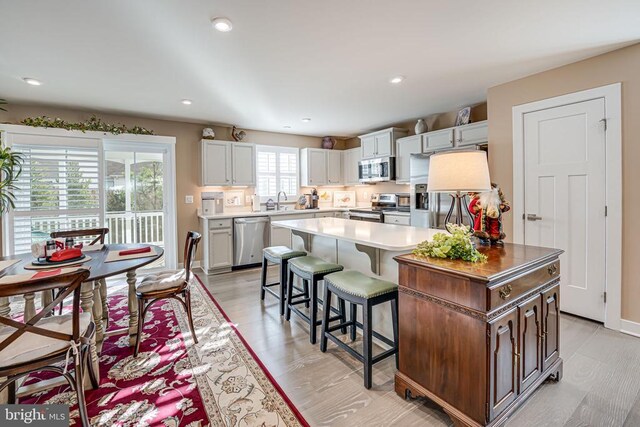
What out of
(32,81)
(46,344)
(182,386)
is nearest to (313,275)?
(182,386)

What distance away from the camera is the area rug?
1679 mm

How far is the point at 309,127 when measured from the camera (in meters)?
5.50

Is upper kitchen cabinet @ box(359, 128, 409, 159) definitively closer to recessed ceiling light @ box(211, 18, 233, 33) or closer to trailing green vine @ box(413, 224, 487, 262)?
recessed ceiling light @ box(211, 18, 233, 33)

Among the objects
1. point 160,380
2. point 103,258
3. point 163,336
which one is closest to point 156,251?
point 103,258

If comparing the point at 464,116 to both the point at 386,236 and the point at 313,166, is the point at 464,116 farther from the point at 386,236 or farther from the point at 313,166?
the point at 313,166

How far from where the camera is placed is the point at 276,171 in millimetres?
5941

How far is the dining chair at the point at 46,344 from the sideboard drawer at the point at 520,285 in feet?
6.50

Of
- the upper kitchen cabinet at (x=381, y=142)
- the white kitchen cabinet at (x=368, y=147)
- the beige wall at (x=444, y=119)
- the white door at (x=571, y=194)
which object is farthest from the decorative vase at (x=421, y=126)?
the white door at (x=571, y=194)

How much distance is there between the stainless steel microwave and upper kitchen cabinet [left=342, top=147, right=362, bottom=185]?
0.23 metres

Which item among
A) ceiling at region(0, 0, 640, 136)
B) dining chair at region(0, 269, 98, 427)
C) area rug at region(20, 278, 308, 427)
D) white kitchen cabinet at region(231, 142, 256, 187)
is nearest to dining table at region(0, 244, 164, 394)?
area rug at region(20, 278, 308, 427)

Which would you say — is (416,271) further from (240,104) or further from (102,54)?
(240,104)

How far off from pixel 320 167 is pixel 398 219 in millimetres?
2121

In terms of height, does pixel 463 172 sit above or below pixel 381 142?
below

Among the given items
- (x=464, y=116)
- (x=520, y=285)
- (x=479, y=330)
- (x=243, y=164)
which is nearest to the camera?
(x=479, y=330)
